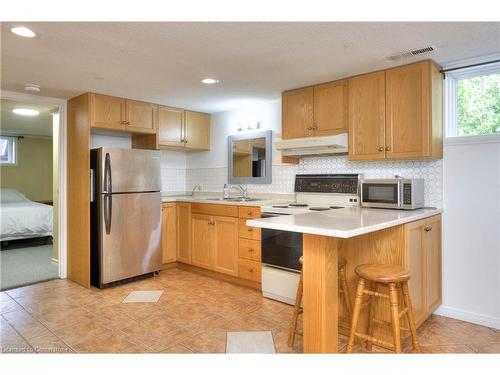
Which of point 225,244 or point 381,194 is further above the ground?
point 381,194

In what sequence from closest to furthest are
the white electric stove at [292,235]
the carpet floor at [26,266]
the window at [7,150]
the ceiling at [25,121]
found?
1. the white electric stove at [292,235]
2. the carpet floor at [26,266]
3. the ceiling at [25,121]
4. the window at [7,150]

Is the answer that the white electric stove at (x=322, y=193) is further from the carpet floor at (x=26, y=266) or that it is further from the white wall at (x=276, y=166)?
the carpet floor at (x=26, y=266)

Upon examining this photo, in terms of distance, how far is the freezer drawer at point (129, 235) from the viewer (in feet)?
11.6

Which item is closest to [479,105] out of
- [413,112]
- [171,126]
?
[413,112]

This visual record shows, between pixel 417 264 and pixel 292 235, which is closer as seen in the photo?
pixel 417 264

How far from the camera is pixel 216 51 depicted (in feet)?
7.99

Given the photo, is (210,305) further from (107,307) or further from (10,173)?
(10,173)

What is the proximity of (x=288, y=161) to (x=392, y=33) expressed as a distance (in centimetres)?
175

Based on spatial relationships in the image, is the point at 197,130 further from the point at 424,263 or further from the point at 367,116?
the point at 424,263

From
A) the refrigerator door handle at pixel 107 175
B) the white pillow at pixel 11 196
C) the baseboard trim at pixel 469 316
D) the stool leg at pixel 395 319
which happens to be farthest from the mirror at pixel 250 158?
the white pillow at pixel 11 196

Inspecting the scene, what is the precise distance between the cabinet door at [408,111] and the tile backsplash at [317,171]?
33cm

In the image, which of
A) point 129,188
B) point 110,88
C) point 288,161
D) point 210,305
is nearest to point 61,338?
point 210,305

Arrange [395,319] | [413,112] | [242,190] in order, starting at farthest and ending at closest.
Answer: [242,190]
[413,112]
[395,319]

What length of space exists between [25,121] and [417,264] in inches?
240
